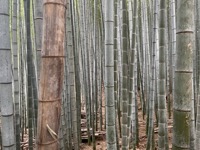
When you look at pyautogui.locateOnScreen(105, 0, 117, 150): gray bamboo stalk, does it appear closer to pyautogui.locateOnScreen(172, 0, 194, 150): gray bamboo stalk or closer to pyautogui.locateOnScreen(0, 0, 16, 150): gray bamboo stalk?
pyautogui.locateOnScreen(0, 0, 16, 150): gray bamboo stalk

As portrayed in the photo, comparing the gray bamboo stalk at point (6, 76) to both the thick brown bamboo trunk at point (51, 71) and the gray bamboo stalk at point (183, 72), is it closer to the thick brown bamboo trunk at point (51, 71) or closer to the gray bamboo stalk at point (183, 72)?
the thick brown bamboo trunk at point (51, 71)

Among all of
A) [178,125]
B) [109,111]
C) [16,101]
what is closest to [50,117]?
[178,125]

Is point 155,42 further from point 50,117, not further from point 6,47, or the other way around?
point 50,117

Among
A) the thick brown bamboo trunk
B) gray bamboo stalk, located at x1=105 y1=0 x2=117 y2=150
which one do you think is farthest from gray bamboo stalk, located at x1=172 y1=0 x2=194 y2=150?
gray bamboo stalk, located at x1=105 y1=0 x2=117 y2=150

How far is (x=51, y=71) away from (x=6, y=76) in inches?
31.1

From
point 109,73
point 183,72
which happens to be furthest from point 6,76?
point 183,72

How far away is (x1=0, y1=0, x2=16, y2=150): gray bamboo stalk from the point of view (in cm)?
142

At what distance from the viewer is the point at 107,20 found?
1.80 metres

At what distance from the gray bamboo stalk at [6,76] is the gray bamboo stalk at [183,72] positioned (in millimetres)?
968

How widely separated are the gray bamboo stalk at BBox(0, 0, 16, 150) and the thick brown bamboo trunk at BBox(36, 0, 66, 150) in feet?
2.42

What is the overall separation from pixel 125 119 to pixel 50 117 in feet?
4.86

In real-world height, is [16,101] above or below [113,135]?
above

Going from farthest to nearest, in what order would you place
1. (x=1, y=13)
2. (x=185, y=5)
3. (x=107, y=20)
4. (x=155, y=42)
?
(x=155, y=42)
(x=107, y=20)
(x=1, y=13)
(x=185, y=5)

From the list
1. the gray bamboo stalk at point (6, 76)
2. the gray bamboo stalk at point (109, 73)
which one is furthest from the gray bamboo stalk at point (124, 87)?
the gray bamboo stalk at point (6, 76)
